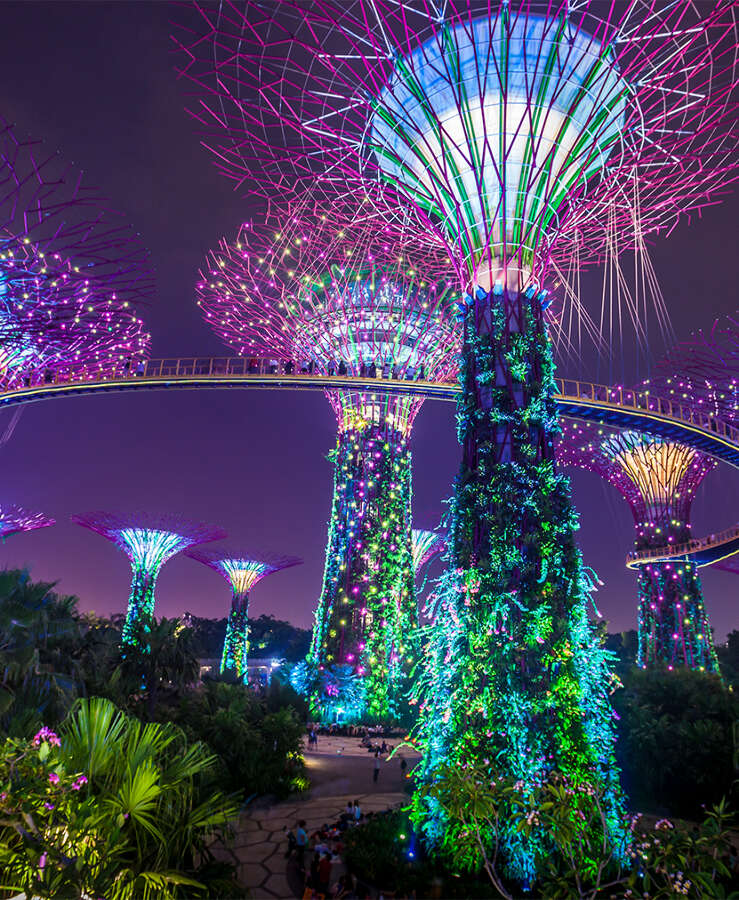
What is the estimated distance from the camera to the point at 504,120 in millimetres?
10492

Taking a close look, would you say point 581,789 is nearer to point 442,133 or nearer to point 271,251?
point 442,133

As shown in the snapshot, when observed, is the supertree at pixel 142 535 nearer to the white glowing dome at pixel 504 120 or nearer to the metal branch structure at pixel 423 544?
the metal branch structure at pixel 423 544

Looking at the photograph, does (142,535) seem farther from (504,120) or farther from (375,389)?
(504,120)

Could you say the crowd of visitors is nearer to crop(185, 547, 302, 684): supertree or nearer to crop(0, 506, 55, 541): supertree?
crop(185, 547, 302, 684): supertree

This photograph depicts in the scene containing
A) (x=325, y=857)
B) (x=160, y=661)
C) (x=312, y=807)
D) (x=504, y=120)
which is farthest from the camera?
(x=160, y=661)

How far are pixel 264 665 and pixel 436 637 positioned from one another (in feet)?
177

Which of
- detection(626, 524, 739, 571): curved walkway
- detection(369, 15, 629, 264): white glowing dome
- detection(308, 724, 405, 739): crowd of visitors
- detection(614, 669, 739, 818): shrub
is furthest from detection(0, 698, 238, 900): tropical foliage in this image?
detection(626, 524, 739, 571): curved walkway

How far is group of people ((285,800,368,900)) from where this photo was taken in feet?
31.3

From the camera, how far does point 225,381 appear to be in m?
24.2

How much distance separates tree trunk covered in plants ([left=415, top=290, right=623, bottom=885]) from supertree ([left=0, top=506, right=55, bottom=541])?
105 ft

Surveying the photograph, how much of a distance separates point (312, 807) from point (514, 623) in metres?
9.79

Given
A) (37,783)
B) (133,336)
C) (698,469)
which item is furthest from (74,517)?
(698,469)

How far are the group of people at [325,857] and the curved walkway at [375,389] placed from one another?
562 inches

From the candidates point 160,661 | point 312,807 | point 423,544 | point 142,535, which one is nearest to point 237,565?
point 142,535
